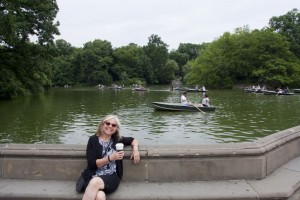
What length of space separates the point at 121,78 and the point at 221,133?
305 ft

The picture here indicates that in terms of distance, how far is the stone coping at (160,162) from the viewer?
458cm

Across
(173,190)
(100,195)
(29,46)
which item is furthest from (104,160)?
(29,46)

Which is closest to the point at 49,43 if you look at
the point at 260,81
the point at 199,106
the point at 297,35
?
the point at 199,106

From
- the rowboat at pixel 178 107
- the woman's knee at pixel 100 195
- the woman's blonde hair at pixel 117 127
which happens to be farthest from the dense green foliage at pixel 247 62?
the woman's knee at pixel 100 195

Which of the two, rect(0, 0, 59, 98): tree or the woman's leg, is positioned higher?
rect(0, 0, 59, 98): tree

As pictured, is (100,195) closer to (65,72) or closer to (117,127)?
(117,127)

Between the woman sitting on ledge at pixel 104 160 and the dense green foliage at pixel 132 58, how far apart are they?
64.4ft

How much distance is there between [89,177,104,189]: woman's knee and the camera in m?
4.00

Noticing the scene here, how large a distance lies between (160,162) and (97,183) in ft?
3.11

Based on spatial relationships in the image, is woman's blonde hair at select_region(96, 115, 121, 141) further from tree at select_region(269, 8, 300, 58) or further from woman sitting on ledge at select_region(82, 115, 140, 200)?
tree at select_region(269, 8, 300, 58)

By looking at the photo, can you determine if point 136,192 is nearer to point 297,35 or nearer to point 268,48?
point 268,48

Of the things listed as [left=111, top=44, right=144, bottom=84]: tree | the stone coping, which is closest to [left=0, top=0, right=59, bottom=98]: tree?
the stone coping

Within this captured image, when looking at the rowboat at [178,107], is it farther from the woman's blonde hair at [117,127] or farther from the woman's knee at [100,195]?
the woman's knee at [100,195]

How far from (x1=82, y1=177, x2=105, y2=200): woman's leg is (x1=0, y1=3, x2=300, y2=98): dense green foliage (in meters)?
20.2
